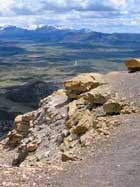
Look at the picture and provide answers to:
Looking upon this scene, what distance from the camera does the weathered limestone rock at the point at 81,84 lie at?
4412 centimetres

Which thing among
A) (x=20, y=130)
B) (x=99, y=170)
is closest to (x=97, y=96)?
(x=20, y=130)

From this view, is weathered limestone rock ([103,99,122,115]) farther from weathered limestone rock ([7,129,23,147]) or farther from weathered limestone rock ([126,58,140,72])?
weathered limestone rock ([7,129,23,147])

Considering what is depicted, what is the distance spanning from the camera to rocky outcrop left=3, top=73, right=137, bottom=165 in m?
33.1

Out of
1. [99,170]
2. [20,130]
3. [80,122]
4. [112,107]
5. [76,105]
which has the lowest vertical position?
[20,130]

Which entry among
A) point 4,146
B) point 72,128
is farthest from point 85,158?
point 4,146

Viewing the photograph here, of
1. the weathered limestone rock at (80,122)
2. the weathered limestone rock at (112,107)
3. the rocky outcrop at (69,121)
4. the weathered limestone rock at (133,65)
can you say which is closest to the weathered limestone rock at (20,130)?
the rocky outcrop at (69,121)

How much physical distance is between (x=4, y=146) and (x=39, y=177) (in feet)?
83.5

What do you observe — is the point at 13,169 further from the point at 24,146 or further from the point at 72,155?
the point at 24,146

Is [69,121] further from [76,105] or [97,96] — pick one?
[76,105]

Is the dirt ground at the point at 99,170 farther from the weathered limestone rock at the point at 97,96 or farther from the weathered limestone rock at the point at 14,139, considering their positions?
the weathered limestone rock at the point at 14,139

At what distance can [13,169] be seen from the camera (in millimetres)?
24219

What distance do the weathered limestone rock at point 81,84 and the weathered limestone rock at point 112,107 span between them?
7.48 metres

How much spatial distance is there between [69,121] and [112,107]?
420 cm

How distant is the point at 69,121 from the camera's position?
38.7 meters
